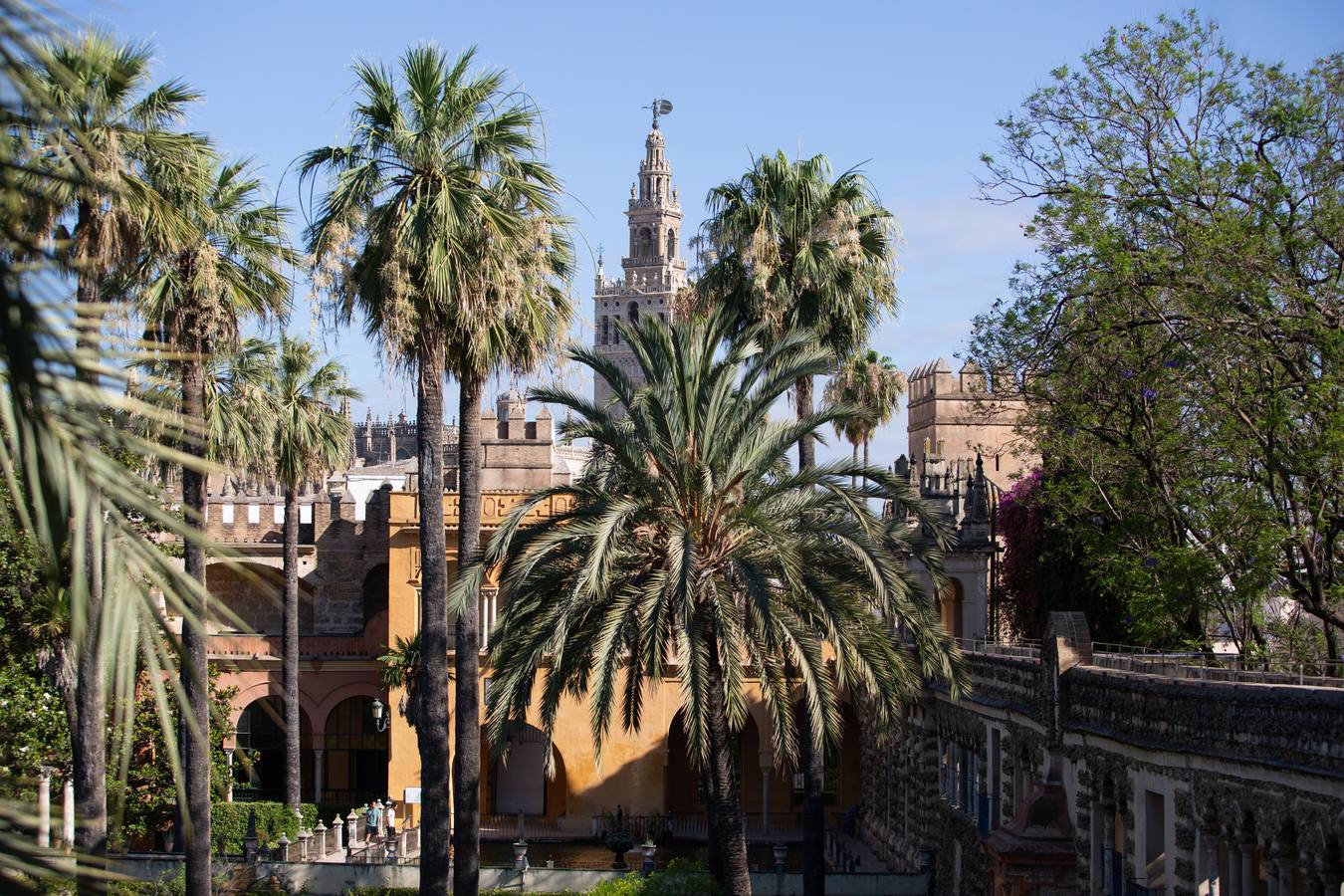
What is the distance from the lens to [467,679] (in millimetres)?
23281

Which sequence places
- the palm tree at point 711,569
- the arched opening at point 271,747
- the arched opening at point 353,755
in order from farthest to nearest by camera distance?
the arched opening at point 353,755 < the arched opening at point 271,747 < the palm tree at point 711,569

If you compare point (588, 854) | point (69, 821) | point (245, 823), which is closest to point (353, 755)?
point (245, 823)

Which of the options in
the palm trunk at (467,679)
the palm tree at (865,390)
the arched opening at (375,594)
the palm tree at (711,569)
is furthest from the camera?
the arched opening at (375,594)

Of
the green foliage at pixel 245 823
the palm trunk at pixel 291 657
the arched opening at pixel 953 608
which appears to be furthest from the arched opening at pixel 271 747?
the arched opening at pixel 953 608

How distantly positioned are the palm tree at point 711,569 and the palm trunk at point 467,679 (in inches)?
59.7

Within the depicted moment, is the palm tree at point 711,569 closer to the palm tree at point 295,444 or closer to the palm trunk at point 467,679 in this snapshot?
the palm trunk at point 467,679

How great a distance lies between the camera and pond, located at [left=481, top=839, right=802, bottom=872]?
39.9 metres

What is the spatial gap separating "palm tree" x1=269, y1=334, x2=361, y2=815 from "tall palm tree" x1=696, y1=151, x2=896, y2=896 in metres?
14.6

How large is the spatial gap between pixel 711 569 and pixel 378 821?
74.1ft

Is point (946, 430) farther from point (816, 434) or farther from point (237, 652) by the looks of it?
point (816, 434)

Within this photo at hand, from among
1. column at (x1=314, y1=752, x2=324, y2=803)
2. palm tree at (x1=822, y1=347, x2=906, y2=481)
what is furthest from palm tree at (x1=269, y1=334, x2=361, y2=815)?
palm tree at (x1=822, y1=347, x2=906, y2=481)

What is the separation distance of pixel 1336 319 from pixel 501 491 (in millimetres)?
28296

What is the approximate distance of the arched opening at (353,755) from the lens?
50250 mm

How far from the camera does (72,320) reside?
12.4 ft
